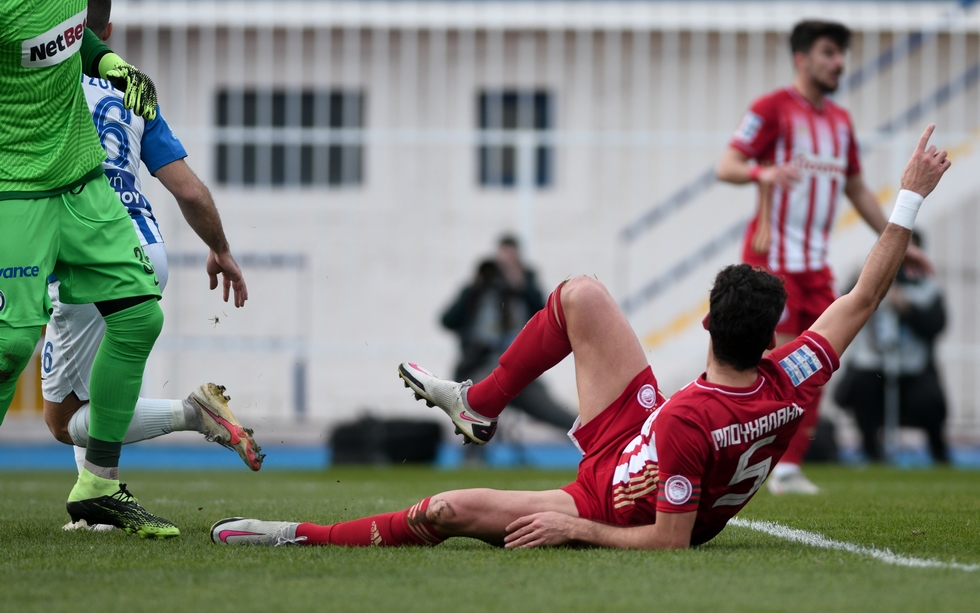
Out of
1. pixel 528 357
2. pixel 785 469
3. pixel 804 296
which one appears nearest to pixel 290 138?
pixel 804 296

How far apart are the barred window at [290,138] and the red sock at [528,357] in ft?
26.6

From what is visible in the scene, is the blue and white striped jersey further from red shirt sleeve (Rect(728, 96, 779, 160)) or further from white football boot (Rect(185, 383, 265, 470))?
red shirt sleeve (Rect(728, 96, 779, 160))

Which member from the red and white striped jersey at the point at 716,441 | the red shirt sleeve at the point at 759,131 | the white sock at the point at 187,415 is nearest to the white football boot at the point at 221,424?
the white sock at the point at 187,415

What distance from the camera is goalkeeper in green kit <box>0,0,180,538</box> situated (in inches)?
155

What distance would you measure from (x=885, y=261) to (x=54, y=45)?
2.77 metres

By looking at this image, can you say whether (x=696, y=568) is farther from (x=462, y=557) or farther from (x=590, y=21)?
(x=590, y=21)

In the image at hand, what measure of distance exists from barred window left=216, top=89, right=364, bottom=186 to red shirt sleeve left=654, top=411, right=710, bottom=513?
349 inches

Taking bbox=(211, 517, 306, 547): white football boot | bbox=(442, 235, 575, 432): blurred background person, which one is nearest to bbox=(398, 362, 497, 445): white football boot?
bbox=(211, 517, 306, 547): white football boot

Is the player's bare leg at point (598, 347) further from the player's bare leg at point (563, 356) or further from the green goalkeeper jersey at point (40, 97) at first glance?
the green goalkeeper jersey at point (40, 97)

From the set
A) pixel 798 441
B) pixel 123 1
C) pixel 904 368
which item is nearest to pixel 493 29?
pixel 123 1

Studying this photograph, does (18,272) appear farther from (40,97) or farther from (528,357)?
(528,357)

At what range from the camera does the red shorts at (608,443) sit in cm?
383

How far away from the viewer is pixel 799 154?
274 inches

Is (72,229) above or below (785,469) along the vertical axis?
above
